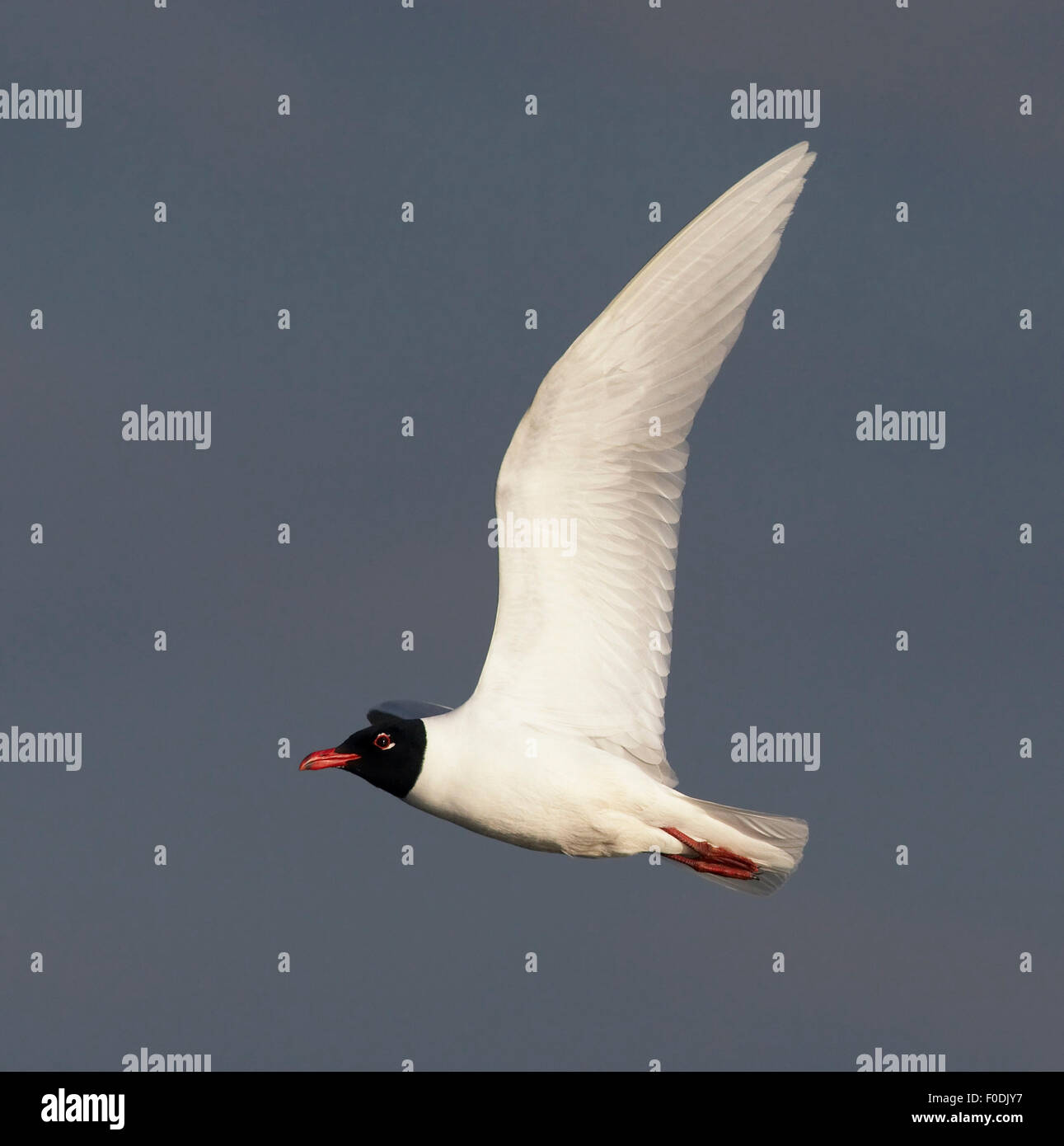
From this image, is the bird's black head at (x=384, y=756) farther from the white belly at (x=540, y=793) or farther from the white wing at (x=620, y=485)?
the white wing at (x=620, y=485)

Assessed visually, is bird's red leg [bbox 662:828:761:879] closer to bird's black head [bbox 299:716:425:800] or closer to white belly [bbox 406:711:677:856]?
white belly [bbox 406:711:677:856]

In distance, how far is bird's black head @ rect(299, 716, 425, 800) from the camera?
60.2 feet

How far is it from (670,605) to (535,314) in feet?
9.59

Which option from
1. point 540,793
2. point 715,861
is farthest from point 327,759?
point 715,861

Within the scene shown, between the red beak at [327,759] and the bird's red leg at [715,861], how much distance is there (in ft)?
8.66

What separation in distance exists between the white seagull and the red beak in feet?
0.06

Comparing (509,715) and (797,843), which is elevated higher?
(509,715)

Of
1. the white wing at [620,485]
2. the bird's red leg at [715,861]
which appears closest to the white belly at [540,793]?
the bird's red leg at [715,861]

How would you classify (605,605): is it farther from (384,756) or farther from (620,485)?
(384,756)

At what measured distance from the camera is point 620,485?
1819cm
